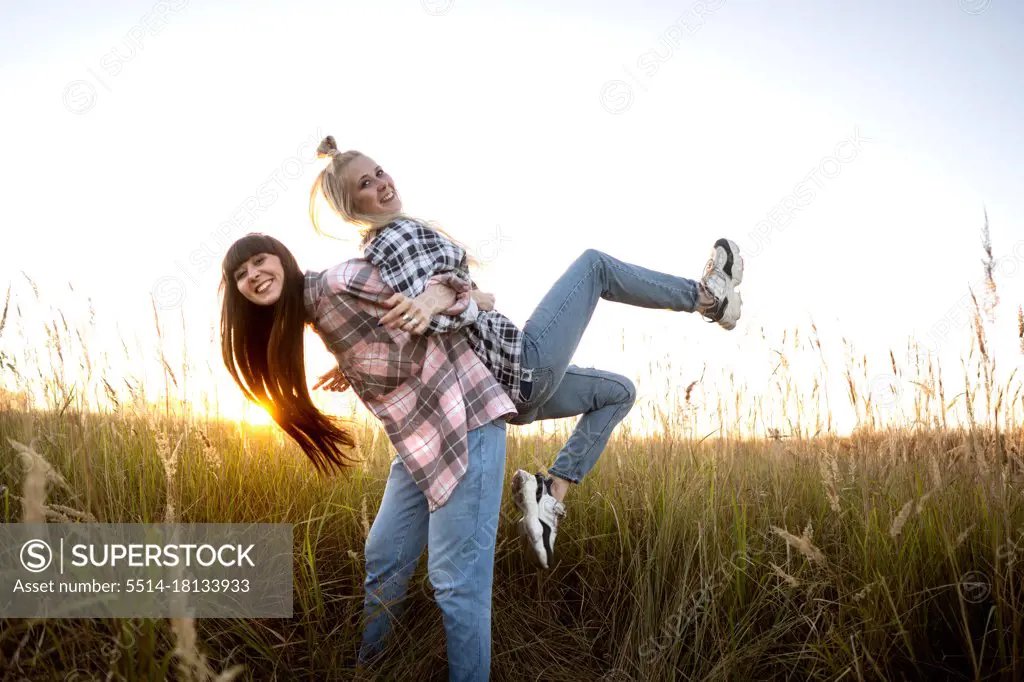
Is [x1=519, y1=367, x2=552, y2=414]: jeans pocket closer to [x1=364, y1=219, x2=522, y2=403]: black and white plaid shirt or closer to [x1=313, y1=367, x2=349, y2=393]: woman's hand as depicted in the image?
[x1=364, y1=219, x2=522, y2=403]: black and white plaid shirt

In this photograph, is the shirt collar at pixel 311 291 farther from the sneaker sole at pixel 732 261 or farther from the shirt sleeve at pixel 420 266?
the sneaker sole at pixel 732 261

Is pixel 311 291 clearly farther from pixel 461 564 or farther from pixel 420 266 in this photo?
pixel 461 564

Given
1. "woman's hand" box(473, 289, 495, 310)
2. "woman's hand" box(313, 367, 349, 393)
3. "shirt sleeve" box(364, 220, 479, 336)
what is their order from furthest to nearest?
1. "woman's hand" box(313, 367, 349, 393)
2. "woman's hand" box(473, 289, 495, 310)
3. "shirt sleeve" box(364, 220, 479, 336)

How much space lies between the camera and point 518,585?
2.62 meters

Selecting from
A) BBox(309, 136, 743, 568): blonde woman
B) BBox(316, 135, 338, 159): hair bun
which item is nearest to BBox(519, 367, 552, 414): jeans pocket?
BBox(309, 136, 743, 568): blonde woman

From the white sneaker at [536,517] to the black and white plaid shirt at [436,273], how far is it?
1.23 ft

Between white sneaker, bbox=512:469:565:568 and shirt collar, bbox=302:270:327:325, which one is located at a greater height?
shirt collar, bbox=302:270:327:325

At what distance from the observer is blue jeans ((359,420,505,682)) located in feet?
6.44

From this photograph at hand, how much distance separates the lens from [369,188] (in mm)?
2475

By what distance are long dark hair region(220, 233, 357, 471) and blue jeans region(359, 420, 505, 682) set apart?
0.51m

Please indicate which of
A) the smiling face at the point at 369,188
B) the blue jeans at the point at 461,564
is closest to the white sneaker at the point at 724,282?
the blue jeans at the point at 461,564

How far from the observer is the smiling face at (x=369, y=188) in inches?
97.4

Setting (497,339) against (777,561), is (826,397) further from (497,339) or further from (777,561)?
(497,339)

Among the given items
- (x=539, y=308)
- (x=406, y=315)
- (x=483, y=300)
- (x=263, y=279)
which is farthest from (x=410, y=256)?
(x=539, y=308)
